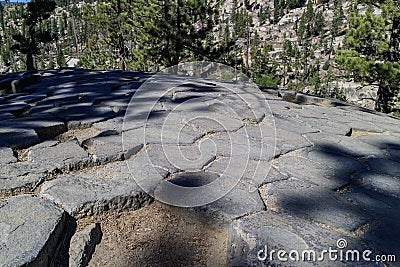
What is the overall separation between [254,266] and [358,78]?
29.8 ft

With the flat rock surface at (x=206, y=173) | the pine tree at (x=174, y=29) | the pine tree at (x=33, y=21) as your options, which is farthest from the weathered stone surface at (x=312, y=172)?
the pine tree at (x=33, y=21)

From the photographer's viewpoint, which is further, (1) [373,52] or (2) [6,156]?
(1) [373,52]

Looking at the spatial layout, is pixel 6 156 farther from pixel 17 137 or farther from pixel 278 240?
pixel 278 240

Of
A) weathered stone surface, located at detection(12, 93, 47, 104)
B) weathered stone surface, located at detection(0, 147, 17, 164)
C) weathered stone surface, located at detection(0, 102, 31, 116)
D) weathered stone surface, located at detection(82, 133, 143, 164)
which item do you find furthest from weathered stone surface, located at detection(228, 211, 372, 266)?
weathered stone surface, located at detection(12, 93, 47, 104)

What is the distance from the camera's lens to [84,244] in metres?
0.92

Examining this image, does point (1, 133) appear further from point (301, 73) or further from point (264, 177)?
point (301, 73)

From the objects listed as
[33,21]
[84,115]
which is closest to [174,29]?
[33,21]

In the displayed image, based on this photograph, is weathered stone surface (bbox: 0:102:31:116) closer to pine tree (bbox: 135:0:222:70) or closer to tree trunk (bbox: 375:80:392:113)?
pine tree (bbox: 135:0:222:70)

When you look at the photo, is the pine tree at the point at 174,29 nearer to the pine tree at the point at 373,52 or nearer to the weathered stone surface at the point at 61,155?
the pine tree at the point at 373,52

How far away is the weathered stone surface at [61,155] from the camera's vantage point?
135cm

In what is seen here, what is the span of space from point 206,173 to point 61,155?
687 millimetres

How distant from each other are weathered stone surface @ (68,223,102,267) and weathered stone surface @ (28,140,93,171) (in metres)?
0.43

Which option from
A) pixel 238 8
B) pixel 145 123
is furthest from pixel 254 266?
pixel 238 8

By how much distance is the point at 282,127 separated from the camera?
2.15 metres
